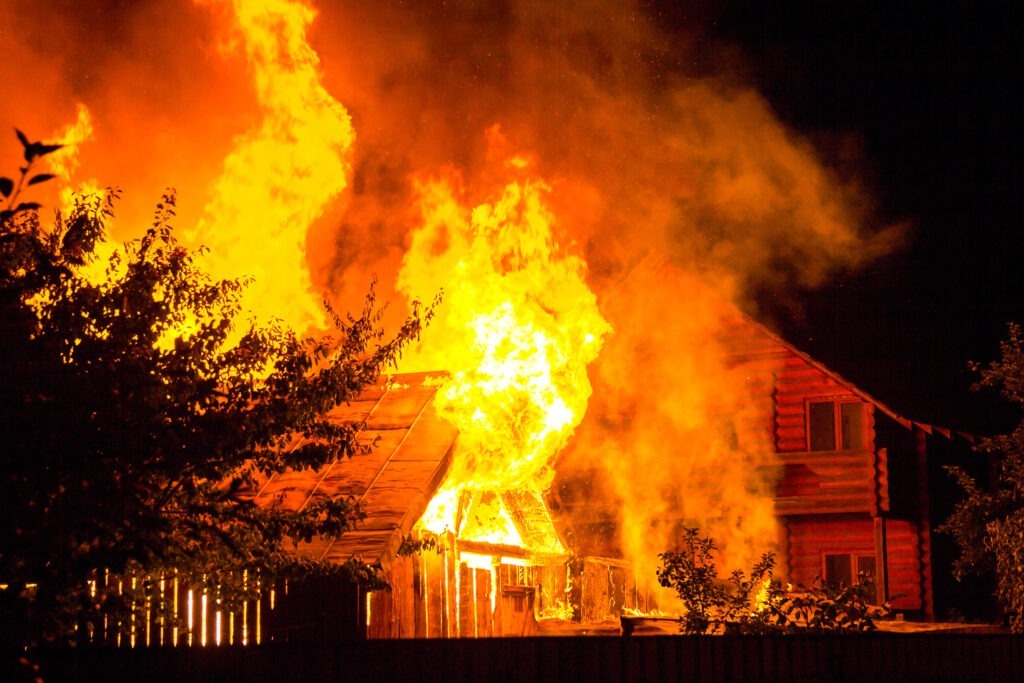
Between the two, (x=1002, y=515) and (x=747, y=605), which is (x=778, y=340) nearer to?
(x=1002, y=515)

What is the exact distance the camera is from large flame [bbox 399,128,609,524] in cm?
1677

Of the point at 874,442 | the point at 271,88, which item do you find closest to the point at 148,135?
the point at 271,88

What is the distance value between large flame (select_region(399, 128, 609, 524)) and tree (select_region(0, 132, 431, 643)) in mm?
5772

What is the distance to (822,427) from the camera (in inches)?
1028

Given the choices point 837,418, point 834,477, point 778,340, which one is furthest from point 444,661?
point 837,418

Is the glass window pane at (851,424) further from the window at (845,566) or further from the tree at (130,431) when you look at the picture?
the tree at (130,431)

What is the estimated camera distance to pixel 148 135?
822 inches

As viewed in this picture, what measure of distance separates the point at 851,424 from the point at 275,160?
14291 millimetres

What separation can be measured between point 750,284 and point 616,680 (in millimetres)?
22511

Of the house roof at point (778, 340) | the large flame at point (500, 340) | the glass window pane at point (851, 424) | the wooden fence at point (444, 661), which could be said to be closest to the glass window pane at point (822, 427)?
the glass window pane at point (851, 424)

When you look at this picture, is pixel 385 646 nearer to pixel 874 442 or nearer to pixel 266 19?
pixel 266 19

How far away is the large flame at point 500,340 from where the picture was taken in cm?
1677

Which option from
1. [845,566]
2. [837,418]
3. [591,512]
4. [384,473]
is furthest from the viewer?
[591,512]

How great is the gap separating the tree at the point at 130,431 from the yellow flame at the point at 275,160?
9.02 metres
